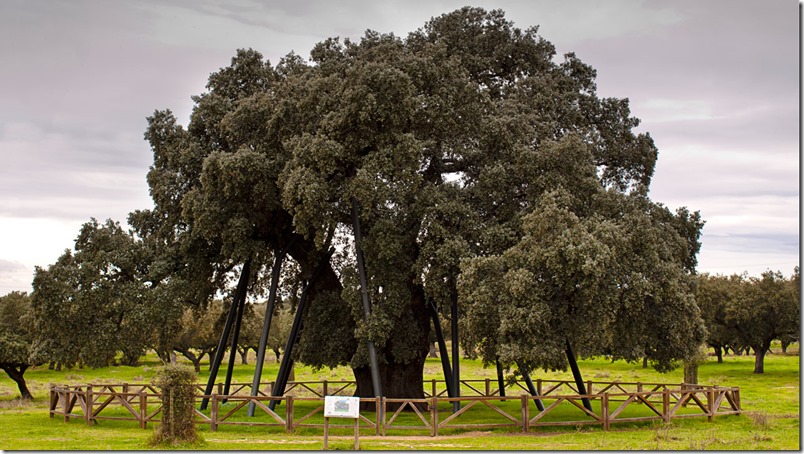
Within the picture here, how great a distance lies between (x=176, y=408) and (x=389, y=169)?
411 inches

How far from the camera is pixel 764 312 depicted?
5419 cm

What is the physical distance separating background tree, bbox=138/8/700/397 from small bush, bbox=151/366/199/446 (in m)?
7.38

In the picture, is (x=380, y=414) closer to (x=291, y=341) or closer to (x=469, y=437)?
(x=469, y=437)

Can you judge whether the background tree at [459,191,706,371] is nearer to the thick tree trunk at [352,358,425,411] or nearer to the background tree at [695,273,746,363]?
the thick tree trunk at [352,358,425,411]

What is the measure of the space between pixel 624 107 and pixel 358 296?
14.4m

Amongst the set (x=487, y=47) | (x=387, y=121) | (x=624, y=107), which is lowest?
(x=387, y=121)

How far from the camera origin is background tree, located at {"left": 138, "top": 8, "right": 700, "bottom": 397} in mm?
25859

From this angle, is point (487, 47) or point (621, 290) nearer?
point (621, 290)

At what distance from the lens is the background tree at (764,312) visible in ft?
175

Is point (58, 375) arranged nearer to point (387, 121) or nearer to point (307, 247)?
point (307, 247)

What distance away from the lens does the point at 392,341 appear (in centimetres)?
2884

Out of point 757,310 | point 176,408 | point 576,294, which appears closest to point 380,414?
point 176,408

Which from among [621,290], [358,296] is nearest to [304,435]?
[358,296]

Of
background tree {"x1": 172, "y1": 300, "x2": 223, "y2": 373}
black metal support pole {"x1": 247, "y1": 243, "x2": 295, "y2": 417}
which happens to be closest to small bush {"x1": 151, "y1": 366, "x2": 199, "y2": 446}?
black metal support pole {"x1": 247, "y1": 243, "x2": 295, "y2": 417}
